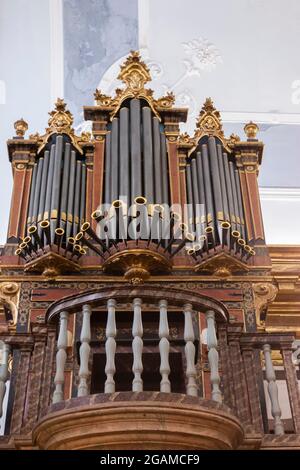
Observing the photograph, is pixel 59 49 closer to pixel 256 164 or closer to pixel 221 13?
pixel 221 13

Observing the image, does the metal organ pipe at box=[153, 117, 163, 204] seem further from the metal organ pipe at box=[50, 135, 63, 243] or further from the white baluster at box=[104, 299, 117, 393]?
the white baluster at box=[104, 299, 117, 393]

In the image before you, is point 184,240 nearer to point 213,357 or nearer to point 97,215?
point 97,215

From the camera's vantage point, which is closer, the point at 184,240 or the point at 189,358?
the point at 189,358

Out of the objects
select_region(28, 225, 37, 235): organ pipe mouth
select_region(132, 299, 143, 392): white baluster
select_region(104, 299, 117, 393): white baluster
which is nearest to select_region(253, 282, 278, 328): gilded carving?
select_region(132, 299, 143, 392): white baluster

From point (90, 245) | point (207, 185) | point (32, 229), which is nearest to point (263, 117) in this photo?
point (207, 185)

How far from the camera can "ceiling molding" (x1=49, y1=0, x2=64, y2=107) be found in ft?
32.8

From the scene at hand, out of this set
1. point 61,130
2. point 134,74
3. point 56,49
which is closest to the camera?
point 61,130

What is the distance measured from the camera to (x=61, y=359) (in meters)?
5.70

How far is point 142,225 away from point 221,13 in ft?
14.1

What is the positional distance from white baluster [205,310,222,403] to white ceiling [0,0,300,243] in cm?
421

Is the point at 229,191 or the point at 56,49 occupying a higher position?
the point at 56,49

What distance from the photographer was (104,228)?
7.04 metres

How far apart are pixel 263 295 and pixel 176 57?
170 inches
